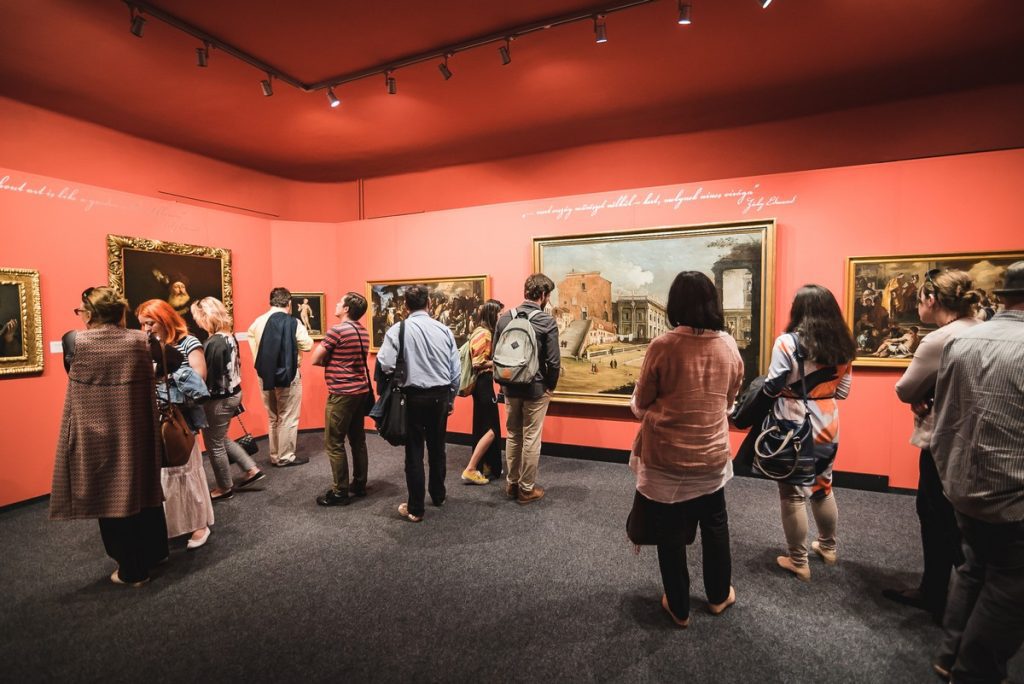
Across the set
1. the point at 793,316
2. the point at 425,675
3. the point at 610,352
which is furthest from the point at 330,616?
the point at 610,352

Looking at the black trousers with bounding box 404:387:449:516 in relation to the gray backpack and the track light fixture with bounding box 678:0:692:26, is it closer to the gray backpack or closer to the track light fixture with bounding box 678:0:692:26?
Result: the gray backpack

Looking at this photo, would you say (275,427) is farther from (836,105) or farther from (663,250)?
(836,105)

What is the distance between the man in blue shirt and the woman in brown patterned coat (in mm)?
1629

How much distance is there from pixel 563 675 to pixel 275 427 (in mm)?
4712

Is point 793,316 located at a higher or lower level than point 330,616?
higher

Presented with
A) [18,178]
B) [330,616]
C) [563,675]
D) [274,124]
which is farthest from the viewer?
[274,124]

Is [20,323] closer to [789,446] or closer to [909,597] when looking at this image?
[789,446]

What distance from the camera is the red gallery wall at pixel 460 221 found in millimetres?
4594

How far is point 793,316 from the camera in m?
2.97

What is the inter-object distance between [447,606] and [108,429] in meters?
2.42

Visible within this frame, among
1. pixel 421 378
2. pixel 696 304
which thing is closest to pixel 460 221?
pixel 421 378

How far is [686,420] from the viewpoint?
243cm

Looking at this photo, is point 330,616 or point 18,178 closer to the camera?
point 330,616

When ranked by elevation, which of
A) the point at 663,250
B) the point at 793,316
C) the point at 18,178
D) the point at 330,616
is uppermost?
the point at 18,178
